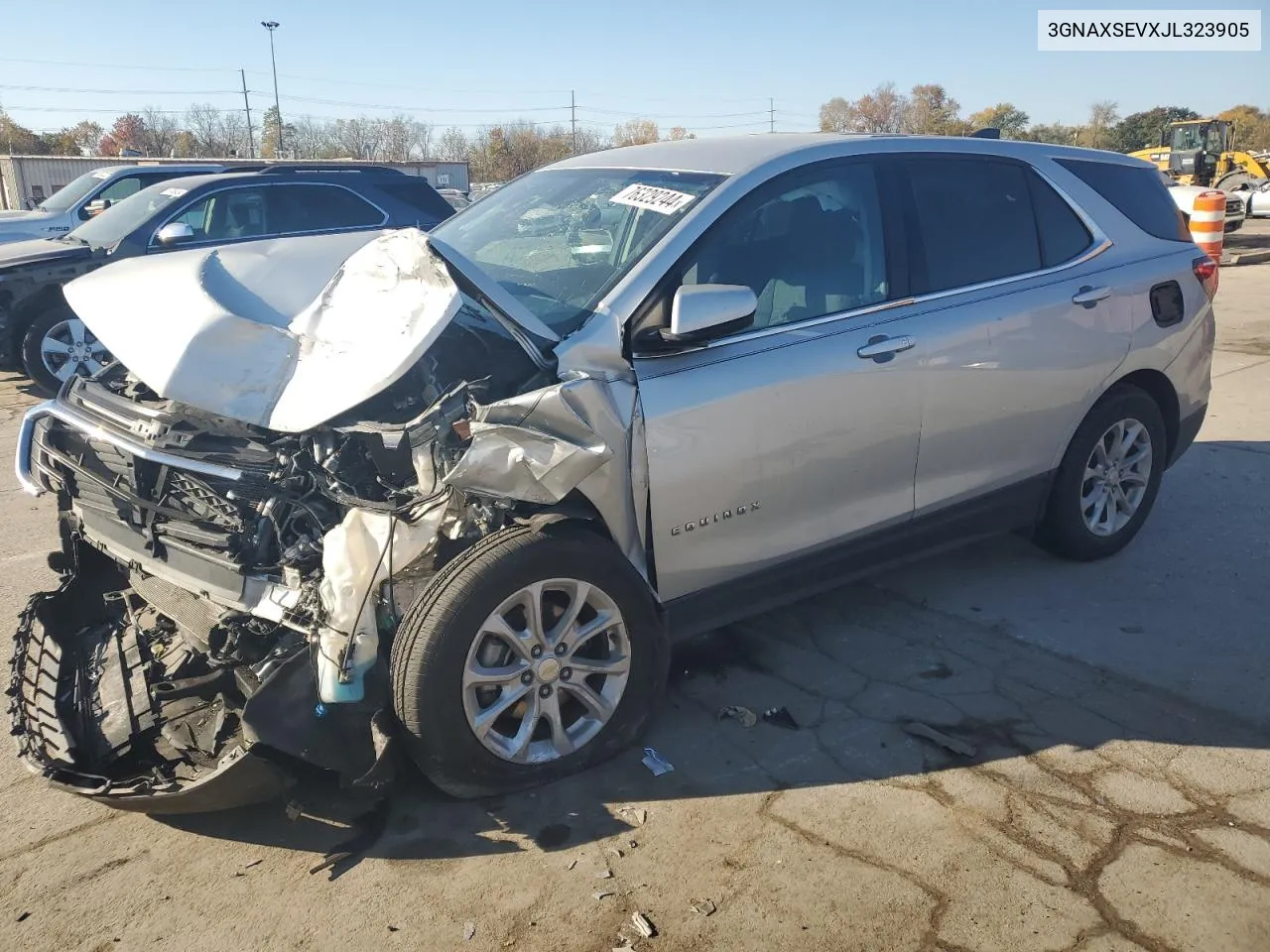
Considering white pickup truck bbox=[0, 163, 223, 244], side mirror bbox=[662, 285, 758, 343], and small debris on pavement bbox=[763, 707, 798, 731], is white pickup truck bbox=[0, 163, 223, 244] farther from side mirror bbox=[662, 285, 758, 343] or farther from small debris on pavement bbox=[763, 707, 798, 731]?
small debris on pavement bbox=[763, 707, 798, 731]

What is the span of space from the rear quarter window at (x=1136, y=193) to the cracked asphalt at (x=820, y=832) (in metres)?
1.95

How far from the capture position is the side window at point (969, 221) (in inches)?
161

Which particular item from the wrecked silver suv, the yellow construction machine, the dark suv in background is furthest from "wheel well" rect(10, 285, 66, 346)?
the yellow construction machine

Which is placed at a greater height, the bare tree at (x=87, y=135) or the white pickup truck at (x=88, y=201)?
the bare tree at (x=87, y=135)

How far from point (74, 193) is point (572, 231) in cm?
1096

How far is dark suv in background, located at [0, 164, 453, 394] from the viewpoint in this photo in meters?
8.89

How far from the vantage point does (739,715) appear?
3.64 meters

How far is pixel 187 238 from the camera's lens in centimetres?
880

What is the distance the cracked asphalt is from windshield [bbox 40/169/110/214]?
10.8 m

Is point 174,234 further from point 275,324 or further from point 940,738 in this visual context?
point 940,738

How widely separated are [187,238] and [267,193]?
1047 mm

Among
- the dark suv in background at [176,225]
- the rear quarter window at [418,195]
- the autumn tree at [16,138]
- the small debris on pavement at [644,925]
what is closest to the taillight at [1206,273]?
the small debris on pavement at [644,925]

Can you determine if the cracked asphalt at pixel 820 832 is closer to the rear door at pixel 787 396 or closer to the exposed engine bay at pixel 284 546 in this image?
the exposed engine bay at pixel 284 546

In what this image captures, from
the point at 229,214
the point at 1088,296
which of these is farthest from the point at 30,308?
the point at 1088,296
